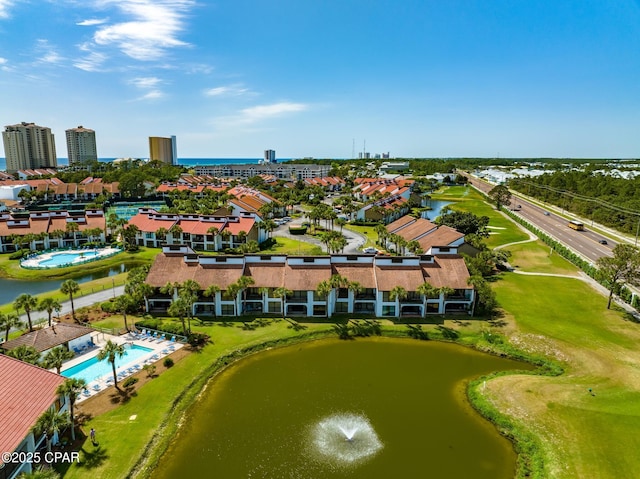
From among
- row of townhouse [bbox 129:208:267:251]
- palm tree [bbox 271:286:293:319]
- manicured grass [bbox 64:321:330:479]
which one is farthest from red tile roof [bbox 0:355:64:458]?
row of townhouse [bbox 129:208:267:251]

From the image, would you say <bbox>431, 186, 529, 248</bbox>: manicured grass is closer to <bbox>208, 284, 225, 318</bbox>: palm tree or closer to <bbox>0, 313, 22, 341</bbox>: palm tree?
<bbox>208, 284, 225, 318</bbox>: palm tree

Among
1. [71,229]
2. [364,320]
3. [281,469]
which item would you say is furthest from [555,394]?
[71,229]

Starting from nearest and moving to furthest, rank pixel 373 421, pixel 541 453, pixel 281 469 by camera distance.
Result: pixel 281 469
pixel 541 453
pixel 373 421

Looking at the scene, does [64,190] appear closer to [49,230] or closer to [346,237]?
[49,230]

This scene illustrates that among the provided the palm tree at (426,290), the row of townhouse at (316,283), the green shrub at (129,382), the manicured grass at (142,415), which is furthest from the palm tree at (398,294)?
the green shrub at (129,382)

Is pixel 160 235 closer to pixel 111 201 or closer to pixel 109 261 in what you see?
pixel 109 261
